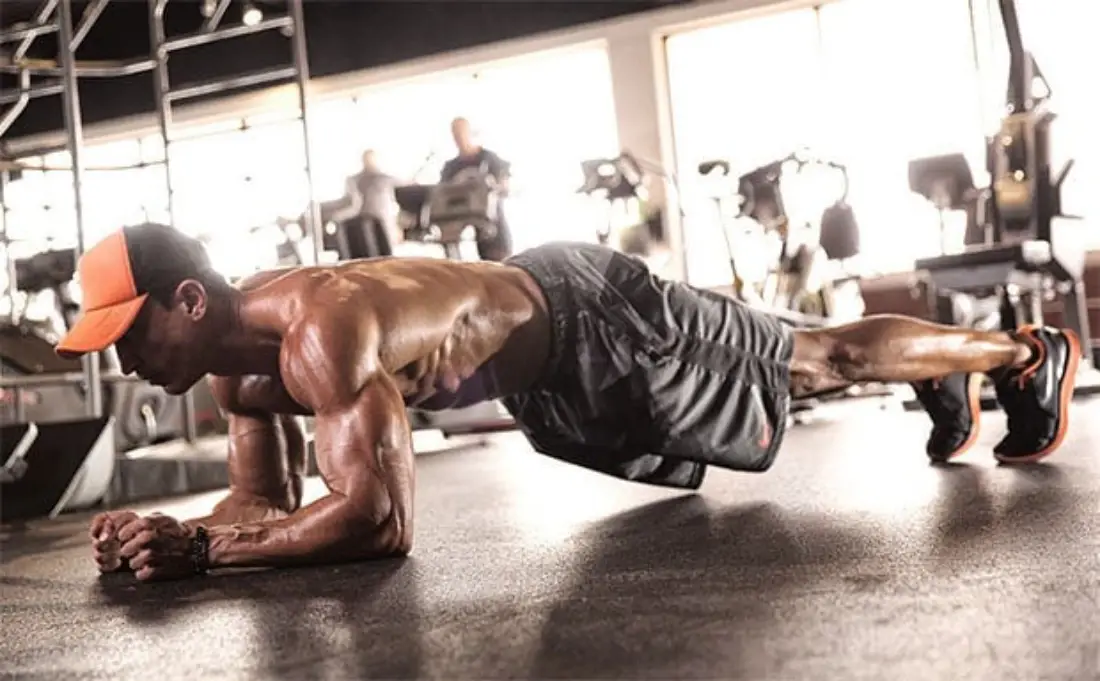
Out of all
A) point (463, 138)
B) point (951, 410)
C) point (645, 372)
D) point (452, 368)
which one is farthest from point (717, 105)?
point (452, 368)

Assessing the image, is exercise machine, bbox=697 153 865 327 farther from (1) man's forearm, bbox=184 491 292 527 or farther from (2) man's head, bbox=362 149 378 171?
(1) man's forearm, bbox=184 491 292 527

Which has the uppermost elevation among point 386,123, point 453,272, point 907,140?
point 386,123

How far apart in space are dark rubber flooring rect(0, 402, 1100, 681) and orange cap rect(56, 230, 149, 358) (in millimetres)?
355

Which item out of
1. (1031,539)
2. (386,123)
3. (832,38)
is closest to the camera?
(1031,539)

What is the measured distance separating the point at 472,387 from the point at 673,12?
624cm

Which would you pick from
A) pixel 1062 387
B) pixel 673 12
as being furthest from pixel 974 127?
pixel 1062 387

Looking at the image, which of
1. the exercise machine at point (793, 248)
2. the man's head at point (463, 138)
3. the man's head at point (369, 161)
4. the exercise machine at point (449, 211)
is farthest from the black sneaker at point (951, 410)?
the man's head at point (369, 161)

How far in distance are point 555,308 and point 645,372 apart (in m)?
0.19

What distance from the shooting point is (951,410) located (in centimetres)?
244

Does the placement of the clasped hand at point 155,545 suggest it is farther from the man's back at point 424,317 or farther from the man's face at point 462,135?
the man's face at point 462,135

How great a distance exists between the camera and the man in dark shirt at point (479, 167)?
5.54 metres

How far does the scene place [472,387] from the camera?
190 centimetres

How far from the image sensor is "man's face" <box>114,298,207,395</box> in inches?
64.0

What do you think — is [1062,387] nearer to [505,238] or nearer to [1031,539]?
[1031,539]
